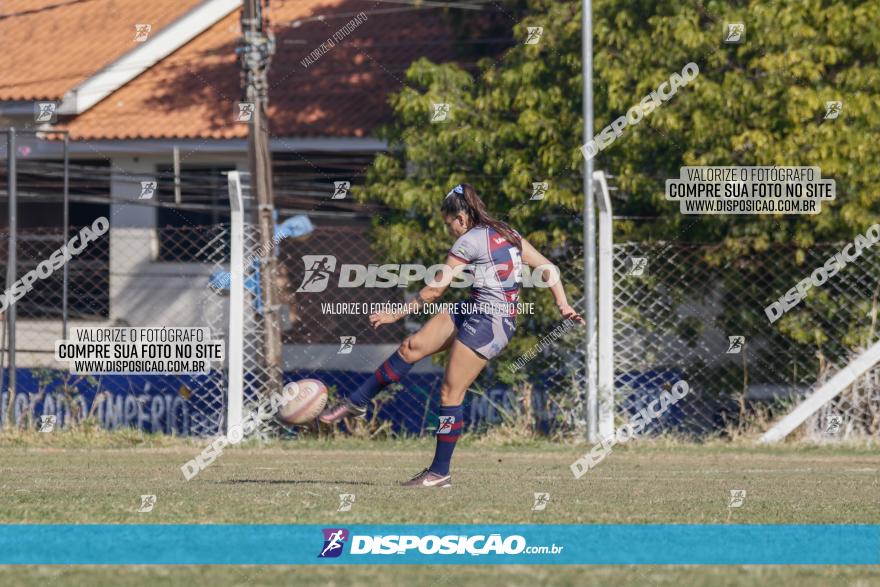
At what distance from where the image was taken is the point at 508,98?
16.1 m

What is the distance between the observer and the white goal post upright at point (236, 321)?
13.8 metres

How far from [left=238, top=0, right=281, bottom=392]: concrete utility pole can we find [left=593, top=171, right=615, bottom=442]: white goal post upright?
10.3ft

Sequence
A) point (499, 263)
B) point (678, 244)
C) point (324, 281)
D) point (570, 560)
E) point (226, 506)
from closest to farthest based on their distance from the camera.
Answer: point (570, 560) → point (226, 506) → point (499, 263) → point (678, 244) → point (324, 281)

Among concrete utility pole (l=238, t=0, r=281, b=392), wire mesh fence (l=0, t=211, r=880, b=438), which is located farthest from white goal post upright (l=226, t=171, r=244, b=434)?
concrete utility pole (l=238, t=0, r=281, b=392)

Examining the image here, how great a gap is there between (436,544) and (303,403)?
9.35ft

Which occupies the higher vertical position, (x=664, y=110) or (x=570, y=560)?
(x=664, y=110)

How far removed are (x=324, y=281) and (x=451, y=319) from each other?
818 centimetres

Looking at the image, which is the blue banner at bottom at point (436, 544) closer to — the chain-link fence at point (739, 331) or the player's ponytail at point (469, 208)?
the player's ponytail at point (469, 208)

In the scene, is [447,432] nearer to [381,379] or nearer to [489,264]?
[381,379]

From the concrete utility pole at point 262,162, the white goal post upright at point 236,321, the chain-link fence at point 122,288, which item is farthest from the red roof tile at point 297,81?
the white goal post upright at point 236,321

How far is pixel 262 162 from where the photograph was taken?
55.0 feet

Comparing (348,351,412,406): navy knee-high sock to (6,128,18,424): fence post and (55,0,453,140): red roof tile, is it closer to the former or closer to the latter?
(6,128,18,424): fence post

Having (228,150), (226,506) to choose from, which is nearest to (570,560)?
(226,506)

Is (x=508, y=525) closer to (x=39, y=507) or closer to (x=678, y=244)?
(x=39, y=507)
